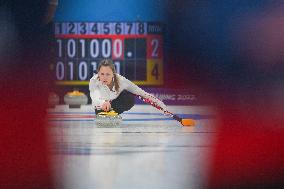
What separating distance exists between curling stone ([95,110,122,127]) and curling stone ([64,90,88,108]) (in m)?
1.07

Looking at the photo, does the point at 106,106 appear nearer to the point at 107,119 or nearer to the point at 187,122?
the point at 107,119

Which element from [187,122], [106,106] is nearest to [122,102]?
[106,106]

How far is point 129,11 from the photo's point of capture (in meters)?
3.86

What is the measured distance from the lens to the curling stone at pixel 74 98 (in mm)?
4102

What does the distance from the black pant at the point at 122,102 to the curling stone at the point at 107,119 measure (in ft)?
0.24

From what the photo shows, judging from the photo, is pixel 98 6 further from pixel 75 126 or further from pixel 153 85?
pixel 75 126

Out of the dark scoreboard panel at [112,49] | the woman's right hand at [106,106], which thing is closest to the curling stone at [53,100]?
the dark scoreboard panel at [112,49]

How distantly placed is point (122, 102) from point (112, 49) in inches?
29.9

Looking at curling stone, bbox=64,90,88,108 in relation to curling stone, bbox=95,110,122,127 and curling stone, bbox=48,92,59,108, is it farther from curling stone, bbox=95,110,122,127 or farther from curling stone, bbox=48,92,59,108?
curling stone, bbox=95,110,122,127

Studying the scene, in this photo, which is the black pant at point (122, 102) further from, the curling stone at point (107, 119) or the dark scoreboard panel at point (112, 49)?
the dark scoreboard panel at point (112, 49)

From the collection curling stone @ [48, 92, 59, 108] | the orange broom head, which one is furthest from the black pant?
curling stone @ [48, 92, 59, 108]

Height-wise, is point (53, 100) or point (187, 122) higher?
point (53, 100)

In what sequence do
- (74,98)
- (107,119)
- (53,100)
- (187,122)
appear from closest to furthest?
(107,119) → (187,122) → (53,100) → (74,98)

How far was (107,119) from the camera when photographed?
119 inches
